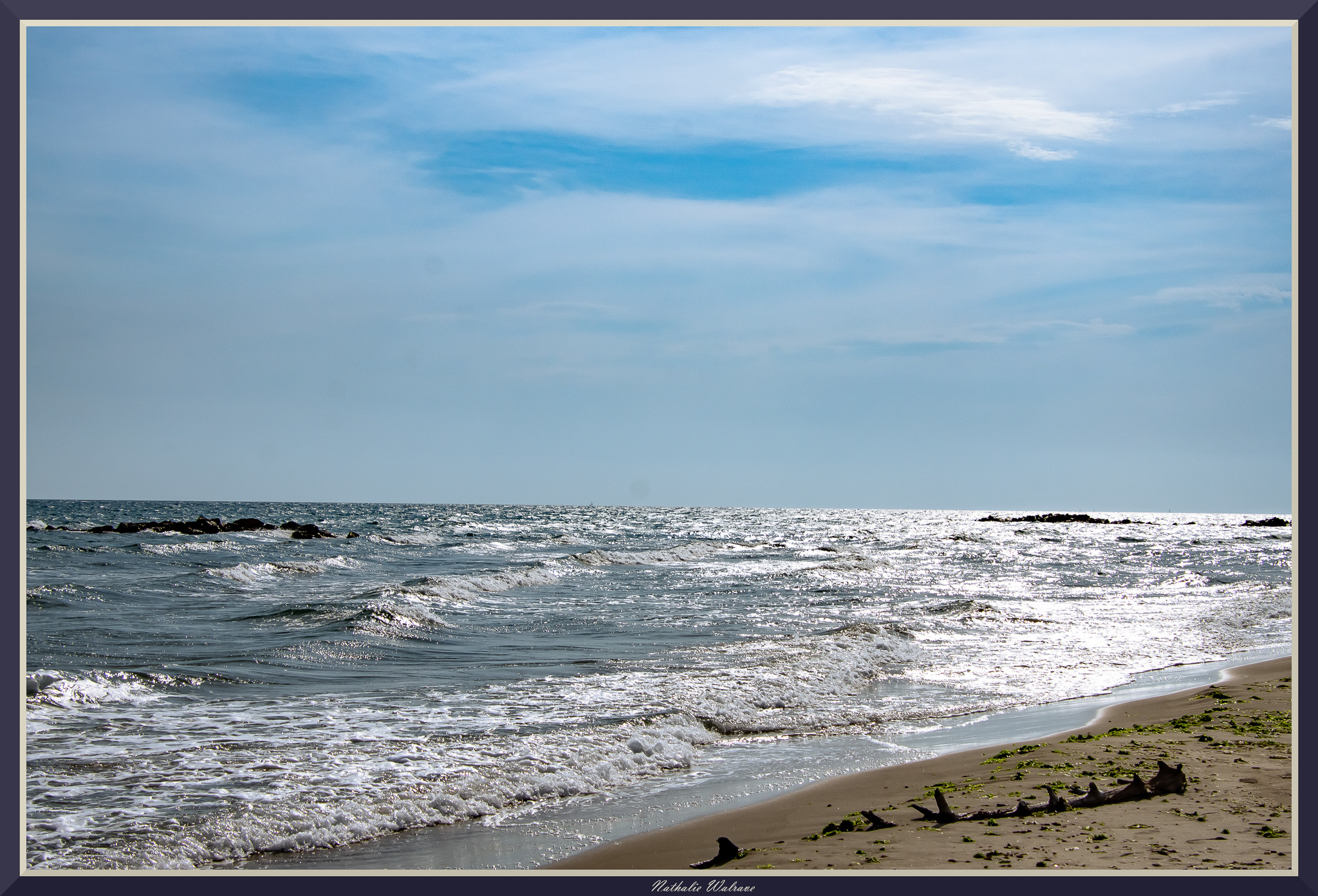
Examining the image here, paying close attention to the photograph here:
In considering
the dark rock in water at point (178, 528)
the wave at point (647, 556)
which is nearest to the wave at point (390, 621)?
the wave at point (647, 556)

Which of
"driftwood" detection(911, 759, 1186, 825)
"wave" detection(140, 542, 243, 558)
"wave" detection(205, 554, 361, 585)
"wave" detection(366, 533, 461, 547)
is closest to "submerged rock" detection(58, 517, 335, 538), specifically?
"wave" detection(366, 533, 461, 547)

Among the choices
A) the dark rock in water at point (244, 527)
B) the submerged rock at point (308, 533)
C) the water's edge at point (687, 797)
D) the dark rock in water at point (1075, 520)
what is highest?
the water's edge at point (687, 797)

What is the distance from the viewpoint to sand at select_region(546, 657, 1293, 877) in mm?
4805

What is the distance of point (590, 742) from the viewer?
8.55 metres

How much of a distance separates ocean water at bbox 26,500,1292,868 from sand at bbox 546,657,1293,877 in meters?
1.29

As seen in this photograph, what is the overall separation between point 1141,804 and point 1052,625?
14123 mm

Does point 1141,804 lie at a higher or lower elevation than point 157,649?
higher

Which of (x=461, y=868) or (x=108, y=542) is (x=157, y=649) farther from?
(x=108, y=542)

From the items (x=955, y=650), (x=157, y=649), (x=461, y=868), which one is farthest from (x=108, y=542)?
(x=461, y=868)

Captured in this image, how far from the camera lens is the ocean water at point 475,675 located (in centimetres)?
681

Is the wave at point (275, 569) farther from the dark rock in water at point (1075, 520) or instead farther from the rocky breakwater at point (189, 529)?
the dark rock in water at point (1075, 520)

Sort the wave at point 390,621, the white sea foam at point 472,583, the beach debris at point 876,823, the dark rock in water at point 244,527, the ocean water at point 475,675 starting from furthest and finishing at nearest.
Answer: the dark rock in water at point 244,527, the white sea foam at point 472,583, the wave at point 390,621, the ocean water at point 475,675, the beach debris at point 876,823

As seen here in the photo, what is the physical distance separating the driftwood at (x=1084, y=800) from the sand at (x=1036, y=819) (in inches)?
2.7

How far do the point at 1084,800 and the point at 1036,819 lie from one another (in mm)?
540
